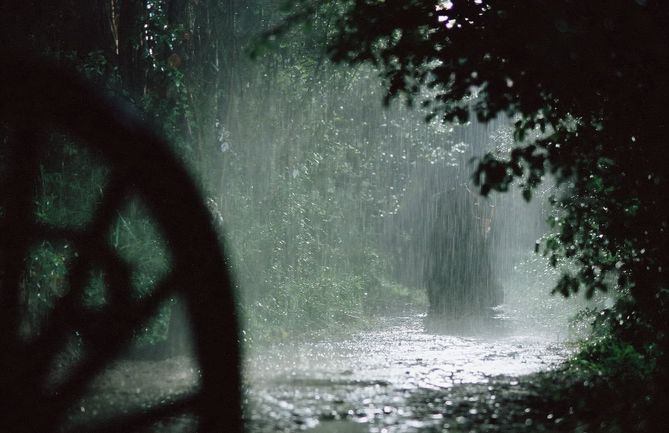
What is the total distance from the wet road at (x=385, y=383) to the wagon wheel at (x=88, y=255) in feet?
3.23

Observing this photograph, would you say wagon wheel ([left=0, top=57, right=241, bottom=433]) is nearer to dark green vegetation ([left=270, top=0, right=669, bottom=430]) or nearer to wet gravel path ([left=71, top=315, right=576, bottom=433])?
wet gravel path ([left=71, top=315, right=576, bottom=433])

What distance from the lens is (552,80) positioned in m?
4.94

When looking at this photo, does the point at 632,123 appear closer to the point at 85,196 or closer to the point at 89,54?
the point at 85,196

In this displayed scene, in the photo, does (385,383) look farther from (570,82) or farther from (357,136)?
(357,136)

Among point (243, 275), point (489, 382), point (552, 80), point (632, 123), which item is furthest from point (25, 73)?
point (243, 275)

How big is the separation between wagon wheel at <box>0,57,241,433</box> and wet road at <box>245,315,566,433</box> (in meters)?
0.98

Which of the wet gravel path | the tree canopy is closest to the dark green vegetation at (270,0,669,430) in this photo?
the tree canopy

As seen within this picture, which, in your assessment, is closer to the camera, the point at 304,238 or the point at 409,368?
the point at 409,368

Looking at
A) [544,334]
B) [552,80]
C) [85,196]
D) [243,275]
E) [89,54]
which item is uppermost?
[89,54]

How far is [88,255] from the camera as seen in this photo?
12.6ft

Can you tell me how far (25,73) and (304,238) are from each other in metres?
12.9

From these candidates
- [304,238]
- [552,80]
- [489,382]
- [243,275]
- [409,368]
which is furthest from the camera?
[304,238]

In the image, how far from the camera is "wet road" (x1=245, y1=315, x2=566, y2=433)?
5.73 m

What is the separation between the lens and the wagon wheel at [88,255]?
145 inches
